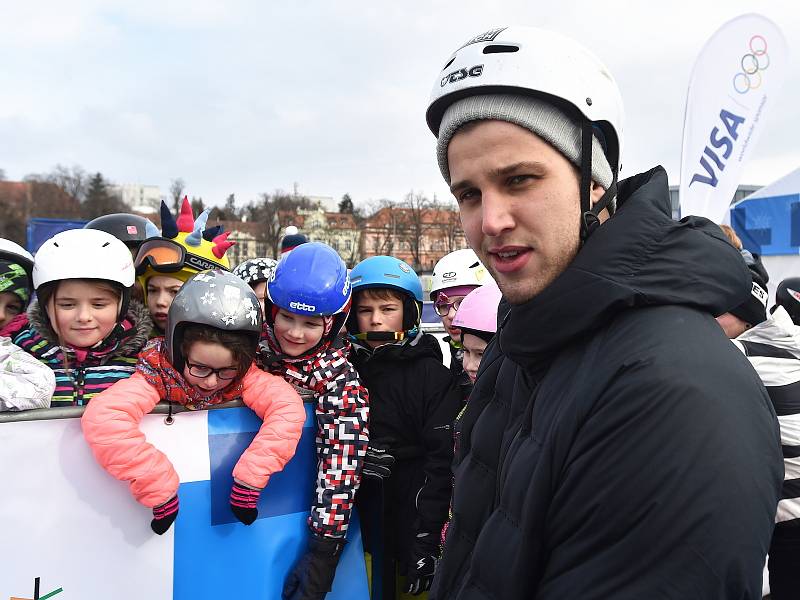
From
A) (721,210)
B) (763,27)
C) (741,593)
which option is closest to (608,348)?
(741,593)

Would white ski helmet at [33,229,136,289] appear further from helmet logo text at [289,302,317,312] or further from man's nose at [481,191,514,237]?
man's nose at [481,191,514,237]

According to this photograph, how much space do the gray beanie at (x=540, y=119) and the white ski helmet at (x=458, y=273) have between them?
2.80 meters

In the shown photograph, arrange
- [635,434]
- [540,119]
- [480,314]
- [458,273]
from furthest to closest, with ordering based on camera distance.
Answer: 1. [458,273]
2. [480,314]
3. [540,119]
4. [635,434]

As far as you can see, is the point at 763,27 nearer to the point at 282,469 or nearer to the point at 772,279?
the point at 772,279

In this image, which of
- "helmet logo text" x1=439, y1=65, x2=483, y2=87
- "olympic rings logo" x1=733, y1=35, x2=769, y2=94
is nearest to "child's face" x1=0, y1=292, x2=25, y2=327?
"helmet logo text" x1=439, y1=65, x2=483, y2=87

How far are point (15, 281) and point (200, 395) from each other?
5.22ft

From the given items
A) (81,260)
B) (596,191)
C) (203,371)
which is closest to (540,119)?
(596,191)

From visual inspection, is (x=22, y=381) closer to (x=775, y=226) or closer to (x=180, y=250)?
(x=180, y=250)

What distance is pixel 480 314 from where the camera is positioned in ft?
10.2

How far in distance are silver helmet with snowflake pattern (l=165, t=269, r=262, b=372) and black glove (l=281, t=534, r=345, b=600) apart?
1.03 m

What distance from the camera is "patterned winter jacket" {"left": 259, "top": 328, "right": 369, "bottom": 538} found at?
2.64 meters

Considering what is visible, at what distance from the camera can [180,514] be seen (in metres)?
2.47

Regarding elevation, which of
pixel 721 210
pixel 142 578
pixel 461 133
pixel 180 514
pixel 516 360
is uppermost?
Result: pixel 721 210

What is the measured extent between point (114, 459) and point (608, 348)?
210 cm
